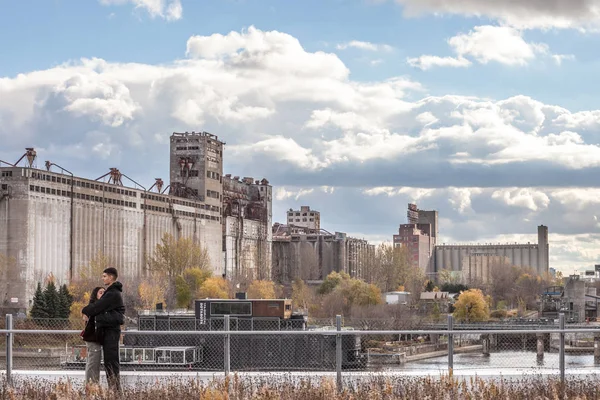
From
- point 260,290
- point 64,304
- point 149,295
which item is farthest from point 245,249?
point 64,304

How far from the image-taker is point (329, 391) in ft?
60.5

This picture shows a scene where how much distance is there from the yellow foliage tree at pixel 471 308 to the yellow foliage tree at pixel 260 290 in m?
30.8

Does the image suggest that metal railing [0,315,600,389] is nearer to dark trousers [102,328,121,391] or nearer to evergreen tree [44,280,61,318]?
dark trousers [102,328,121,391]

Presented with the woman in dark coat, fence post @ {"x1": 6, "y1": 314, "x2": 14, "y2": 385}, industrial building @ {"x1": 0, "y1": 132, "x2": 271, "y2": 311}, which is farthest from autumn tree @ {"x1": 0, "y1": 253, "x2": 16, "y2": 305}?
the woman in dark coat

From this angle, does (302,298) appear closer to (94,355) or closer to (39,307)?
(39,307)

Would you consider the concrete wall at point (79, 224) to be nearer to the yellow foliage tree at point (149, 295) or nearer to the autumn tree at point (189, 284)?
the autumn tree at point (189, 284)

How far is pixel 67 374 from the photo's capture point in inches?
912

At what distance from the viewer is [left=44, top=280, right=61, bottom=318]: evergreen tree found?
11100 cm

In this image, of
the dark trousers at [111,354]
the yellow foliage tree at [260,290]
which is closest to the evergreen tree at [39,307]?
the yellow foliage tree at [260,290]

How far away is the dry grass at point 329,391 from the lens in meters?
18.5

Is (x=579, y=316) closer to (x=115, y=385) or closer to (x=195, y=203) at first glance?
(x=195, y=203)

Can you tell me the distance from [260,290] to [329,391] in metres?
134

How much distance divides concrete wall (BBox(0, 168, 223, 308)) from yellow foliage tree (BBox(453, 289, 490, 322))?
42.9 m

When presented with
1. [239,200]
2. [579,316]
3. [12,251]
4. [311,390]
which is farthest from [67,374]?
[239,200]
